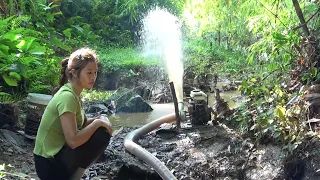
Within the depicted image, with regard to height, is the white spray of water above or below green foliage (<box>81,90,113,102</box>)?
above

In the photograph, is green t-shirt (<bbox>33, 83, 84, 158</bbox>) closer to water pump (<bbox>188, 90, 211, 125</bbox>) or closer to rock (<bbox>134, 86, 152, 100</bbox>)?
water pump (<bbox>188, 90, 211, 125</bbox>)

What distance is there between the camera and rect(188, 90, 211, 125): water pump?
470 centimetres

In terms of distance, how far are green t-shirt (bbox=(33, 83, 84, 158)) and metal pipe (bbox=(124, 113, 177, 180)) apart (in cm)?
104

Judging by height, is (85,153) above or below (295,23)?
below

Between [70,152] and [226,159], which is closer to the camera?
[70,152]

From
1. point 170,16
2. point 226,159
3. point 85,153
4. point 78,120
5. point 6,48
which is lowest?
point 226,159

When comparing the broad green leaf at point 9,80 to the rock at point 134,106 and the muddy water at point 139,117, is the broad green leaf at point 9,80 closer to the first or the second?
the muddy water at point 139,117

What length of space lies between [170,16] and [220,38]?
3.11 meters

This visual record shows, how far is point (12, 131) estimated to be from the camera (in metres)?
4.30

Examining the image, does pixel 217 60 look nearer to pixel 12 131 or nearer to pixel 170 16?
pixel 170 16

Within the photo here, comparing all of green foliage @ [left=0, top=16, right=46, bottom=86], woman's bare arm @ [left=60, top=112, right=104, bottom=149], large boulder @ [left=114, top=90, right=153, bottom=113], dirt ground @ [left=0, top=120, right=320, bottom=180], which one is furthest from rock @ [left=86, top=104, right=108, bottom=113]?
woman's bare arm @ [left=60, top=112, right=104, bottom=149]

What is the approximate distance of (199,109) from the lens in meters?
4.79

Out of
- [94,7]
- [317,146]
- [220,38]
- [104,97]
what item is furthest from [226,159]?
[94,7]

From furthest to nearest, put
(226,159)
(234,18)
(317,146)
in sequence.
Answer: (234,18)
(226,159)
(317,146)
